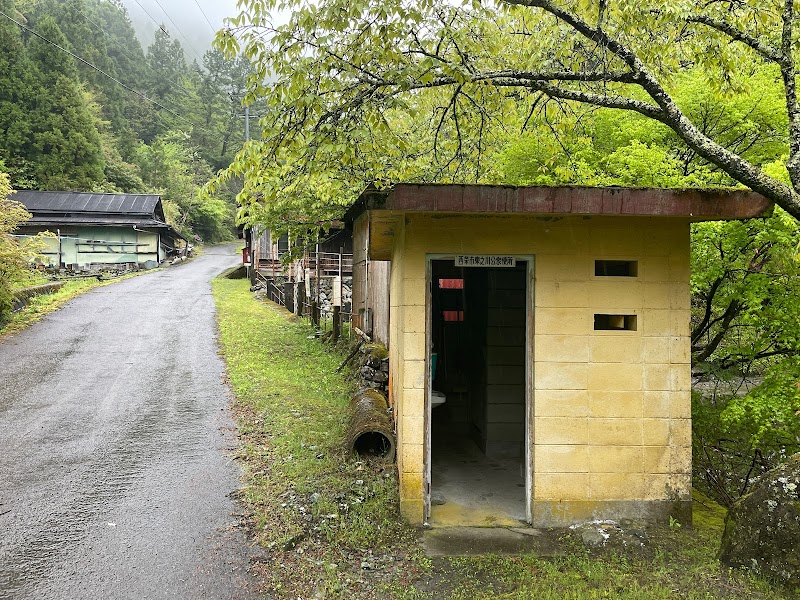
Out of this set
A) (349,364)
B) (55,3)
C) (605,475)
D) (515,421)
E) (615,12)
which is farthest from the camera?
(55,3)

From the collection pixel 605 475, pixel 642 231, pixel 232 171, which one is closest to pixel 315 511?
pixel 605 475

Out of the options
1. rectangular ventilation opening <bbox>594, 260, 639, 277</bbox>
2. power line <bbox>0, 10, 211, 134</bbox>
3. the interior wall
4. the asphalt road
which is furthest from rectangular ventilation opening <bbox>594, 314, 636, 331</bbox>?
power line <bbox>0, 10, 211, 134</bbox>

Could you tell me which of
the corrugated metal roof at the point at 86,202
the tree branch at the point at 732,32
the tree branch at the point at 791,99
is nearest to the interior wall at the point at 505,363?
the tree branch at the point at 791,99

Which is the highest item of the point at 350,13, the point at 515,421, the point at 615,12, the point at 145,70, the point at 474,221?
the point at 145,70

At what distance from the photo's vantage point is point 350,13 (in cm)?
519

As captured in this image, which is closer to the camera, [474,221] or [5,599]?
[5,599]

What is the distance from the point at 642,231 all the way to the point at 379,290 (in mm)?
5625

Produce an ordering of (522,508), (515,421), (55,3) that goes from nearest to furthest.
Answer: (522,508) < (515,421) < (55,3)

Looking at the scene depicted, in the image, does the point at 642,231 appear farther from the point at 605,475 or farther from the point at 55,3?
the point at 55,3

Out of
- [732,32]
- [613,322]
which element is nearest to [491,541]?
[613,322]

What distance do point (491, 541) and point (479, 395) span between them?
3007 mm

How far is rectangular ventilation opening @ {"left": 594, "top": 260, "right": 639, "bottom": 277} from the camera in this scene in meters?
5.22

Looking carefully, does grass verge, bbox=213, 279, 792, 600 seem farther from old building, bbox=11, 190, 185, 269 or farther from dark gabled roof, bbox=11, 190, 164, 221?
dark gabled roof, bbox=11, 190, 164, 221

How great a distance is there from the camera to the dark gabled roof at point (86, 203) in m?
31.4
